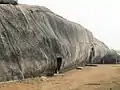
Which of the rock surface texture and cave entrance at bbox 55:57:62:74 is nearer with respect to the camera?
the rock surface texture

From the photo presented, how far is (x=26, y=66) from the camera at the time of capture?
13.0 meters

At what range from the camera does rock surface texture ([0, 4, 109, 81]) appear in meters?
12.3

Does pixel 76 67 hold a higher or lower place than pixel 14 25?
lower

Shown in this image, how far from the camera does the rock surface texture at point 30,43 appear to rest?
40.3 feet

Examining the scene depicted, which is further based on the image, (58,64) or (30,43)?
(58,64)

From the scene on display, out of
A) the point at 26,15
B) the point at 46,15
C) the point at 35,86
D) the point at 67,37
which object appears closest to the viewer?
the point at 35,86

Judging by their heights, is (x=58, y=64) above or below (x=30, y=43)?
below

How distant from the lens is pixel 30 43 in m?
13.9

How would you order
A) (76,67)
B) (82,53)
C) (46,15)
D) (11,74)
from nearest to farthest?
(11,74) → (46,15) → (76,67) → (82,53)

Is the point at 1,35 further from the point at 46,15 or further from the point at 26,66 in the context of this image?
the point at 46,15

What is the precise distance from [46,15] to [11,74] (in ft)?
21.1

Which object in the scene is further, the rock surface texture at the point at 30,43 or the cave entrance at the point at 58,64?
the cave entrance at the point at 58,64

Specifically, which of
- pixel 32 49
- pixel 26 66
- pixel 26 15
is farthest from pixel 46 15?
pixel 26 66

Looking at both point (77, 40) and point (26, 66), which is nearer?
point (26, 66)
